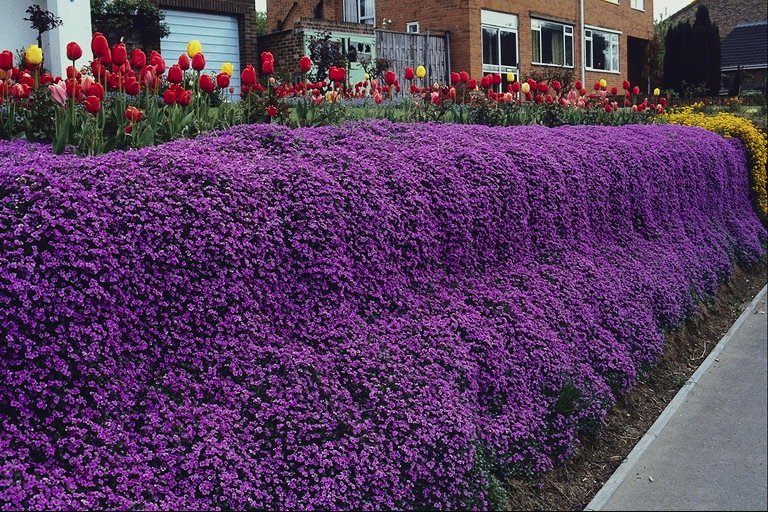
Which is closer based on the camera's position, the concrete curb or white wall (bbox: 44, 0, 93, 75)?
the concrete curb

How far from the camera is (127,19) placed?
15.5 meters

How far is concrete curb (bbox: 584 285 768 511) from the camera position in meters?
4.38

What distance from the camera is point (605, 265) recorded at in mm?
6395

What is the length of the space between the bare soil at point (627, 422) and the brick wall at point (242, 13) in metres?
12.9

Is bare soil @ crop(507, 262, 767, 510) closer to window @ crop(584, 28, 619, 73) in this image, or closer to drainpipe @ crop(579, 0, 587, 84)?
drainpipe @ crop(579, 0, 587, 84)

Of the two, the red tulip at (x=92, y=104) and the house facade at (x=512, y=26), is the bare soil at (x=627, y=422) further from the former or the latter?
the house facade at (x=512, y=26)

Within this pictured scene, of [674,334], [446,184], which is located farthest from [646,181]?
[446,184]

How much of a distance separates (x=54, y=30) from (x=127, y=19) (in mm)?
2106

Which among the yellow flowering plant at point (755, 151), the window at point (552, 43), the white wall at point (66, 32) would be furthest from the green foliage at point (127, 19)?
the window at point (552, 43)

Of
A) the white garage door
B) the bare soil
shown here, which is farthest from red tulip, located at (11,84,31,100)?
the white garage door

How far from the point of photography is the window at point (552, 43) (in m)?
27.1

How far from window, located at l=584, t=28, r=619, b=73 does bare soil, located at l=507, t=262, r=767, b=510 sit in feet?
77.0

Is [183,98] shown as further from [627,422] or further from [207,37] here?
[207,37]

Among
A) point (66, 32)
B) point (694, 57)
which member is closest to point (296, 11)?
point (694, 57)
